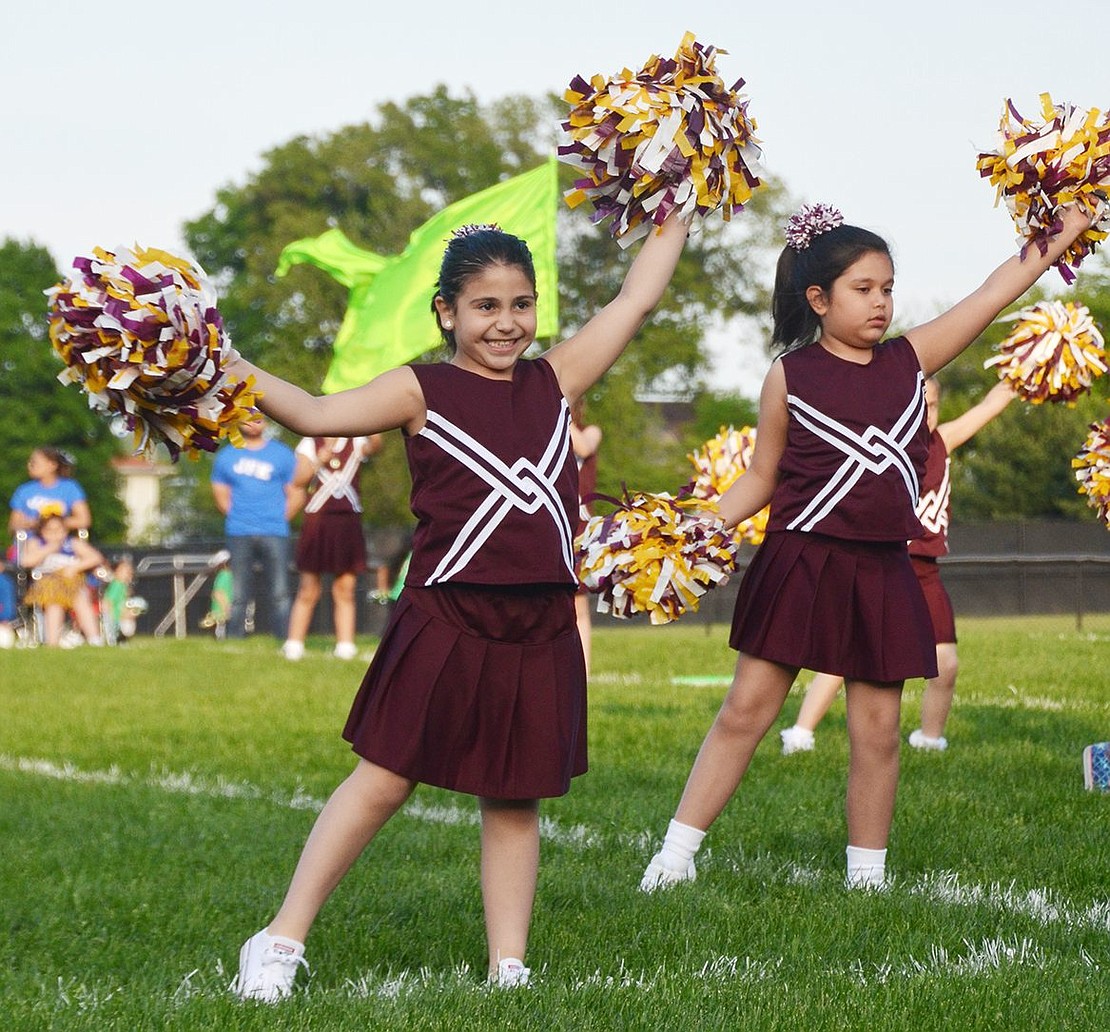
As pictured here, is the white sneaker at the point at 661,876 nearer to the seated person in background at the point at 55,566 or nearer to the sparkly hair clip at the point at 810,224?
the sparkly hair clip at the point at 810,224

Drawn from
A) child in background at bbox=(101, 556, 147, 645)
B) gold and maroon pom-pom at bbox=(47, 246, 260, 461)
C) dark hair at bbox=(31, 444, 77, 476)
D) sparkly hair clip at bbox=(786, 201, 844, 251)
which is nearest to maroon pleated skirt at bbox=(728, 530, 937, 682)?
sparkly hair clip at bbox=(786, 201, 844, 251)

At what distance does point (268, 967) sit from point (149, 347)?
1.23m

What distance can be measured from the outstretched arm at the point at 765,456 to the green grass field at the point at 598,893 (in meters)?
0.95

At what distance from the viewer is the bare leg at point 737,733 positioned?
4320 millimetres

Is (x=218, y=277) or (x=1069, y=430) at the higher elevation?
(x=218, y=277)

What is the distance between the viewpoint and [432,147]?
4072 centimetres

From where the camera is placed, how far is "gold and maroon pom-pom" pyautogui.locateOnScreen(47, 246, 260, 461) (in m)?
2.92

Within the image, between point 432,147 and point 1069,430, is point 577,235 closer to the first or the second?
point 432,147

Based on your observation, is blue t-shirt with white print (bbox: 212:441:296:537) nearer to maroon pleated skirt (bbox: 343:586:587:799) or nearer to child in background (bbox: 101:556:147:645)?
maroon pleated skirt (bbox: 343:586:587:799)

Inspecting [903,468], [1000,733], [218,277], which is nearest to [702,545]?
[903,468]

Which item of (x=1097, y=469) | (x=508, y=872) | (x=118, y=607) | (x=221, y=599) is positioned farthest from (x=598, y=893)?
(x=221, y=599)

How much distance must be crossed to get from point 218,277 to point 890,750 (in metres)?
43.5

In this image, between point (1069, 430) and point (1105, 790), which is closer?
point (1105, 790)

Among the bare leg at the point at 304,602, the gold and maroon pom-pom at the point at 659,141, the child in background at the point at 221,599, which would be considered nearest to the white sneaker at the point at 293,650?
the bare leg at the point at 304,602
